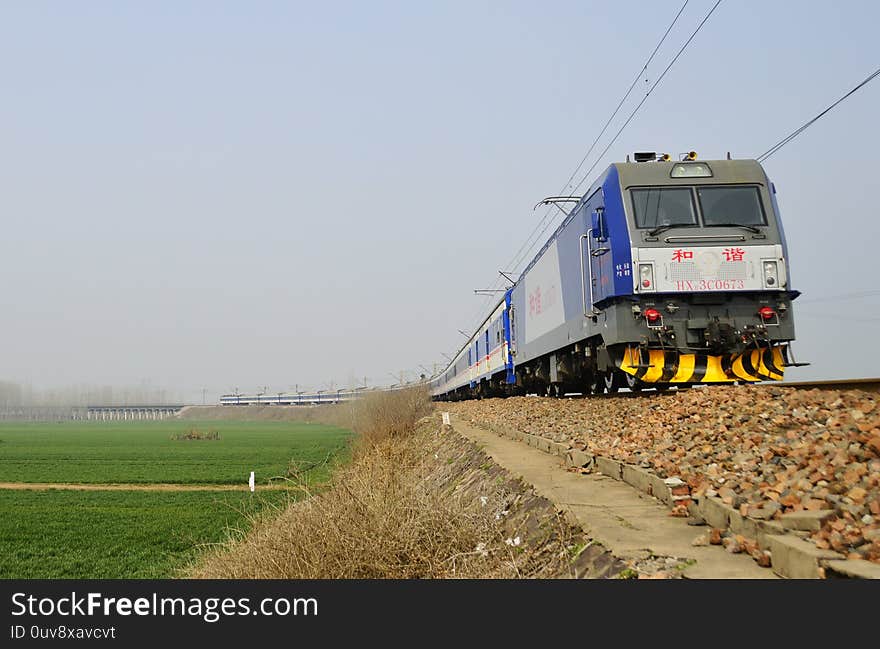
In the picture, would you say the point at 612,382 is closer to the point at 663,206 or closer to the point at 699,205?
the point at 663,206

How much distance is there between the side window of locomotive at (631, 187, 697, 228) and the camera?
13.1 m

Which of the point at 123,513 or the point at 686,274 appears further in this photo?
the point at 123,513

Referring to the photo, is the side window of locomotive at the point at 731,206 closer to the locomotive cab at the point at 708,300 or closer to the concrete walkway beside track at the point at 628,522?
the locomotive cab at the point at 708,300

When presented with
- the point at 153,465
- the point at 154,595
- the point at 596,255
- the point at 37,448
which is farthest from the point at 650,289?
the point at 37,448

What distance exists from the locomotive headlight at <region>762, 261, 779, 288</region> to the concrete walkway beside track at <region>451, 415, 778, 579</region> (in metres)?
5.60

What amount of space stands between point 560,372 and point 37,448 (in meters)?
57.1

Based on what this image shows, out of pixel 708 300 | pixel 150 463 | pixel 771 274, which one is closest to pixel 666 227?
pixel 708 300

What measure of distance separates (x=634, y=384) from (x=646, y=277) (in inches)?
110

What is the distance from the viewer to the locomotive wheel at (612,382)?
15586 mm

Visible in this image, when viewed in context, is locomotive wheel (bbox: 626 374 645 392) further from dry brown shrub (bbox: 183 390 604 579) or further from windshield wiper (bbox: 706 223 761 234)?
dry brown shrub (bbox: 183 390 604 579)

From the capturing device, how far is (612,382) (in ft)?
51.5

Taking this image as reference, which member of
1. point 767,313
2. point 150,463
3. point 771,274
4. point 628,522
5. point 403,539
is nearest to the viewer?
point 628,522

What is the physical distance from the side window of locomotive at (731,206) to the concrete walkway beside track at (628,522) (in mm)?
6146

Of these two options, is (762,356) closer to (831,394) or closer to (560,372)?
(831,394)
